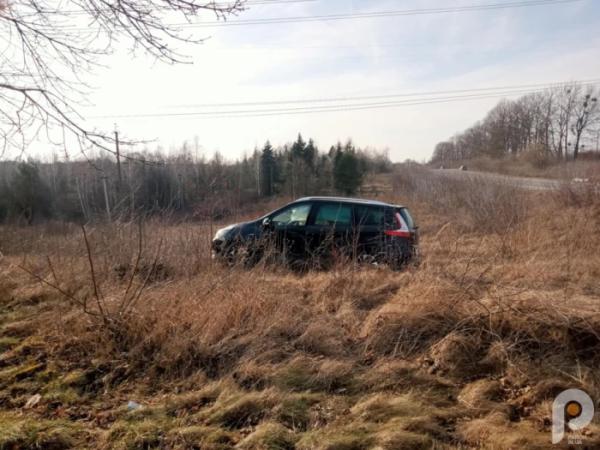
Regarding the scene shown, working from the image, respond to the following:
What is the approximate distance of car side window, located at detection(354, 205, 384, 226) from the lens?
20.1ft

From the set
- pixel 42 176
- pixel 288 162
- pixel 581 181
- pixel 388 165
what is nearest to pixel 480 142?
pixel 388 165

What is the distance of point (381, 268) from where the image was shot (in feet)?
17.8

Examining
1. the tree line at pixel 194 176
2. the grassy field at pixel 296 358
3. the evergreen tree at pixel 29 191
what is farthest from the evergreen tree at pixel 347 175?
the grassy field at pixel 296 358

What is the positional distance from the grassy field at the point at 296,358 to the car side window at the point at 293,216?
5.23ft

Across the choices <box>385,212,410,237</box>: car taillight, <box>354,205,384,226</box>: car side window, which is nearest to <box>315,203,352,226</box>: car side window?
<box>354,205,384,226</box>: car side window

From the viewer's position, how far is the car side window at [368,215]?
613 cm

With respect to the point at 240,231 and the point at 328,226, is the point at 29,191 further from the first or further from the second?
the point at 328,226

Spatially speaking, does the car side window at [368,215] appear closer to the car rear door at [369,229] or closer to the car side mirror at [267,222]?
the car rear door at [369,229]

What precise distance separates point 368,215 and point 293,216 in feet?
4.87

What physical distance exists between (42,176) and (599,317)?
40866mm

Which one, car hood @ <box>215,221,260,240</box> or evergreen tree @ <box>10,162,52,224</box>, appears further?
evergreen tree @ <box>10,162,52,224</box>

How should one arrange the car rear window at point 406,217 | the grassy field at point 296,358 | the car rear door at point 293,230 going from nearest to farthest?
the grassy field at point 296,358 < the car rear window at point 406,217 < the car rear door at point 293,230

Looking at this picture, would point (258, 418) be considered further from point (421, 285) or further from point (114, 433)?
point (421, 285)

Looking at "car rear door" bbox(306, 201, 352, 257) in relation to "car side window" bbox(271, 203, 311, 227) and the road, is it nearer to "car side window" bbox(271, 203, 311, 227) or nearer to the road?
"car side window" bbox(271, 203, 311, 227)
